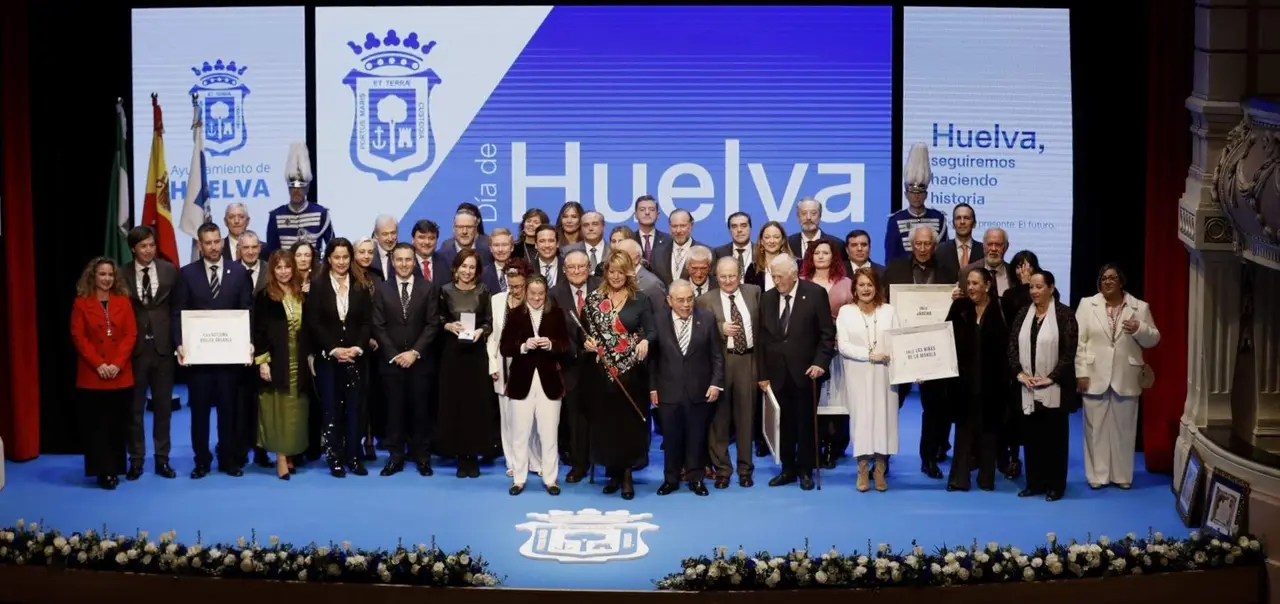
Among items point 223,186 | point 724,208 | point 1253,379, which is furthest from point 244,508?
point 1253,379

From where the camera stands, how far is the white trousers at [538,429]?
35.7 feet

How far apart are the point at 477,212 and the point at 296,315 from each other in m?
1.49

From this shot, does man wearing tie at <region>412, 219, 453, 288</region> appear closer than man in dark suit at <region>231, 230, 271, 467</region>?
No

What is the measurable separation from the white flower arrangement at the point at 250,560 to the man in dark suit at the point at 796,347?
99.1 inches

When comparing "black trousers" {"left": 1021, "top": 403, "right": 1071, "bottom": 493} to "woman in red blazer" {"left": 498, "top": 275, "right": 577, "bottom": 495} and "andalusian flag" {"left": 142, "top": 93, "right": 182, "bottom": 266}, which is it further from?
"andalusian flag" {"left": 142, "top": 93, "right": 182, "bottom": 266}

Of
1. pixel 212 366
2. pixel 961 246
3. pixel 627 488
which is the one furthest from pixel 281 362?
pixel 961 246

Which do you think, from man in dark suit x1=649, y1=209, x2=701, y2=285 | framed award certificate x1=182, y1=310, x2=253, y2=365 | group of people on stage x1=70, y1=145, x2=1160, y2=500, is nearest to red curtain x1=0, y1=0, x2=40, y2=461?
group of people on stage x1=70, y1=145, x2=1160, y2=500

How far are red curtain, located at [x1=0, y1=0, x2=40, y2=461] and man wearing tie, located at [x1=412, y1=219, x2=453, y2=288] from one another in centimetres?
254

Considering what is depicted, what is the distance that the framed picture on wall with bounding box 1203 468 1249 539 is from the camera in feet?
31.2

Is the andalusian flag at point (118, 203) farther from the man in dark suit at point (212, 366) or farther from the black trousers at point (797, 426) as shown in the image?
the black trousers at point (797, 426)

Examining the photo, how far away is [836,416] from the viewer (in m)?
11.6

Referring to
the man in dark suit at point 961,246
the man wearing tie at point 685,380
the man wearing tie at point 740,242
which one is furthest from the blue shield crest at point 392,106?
the man in dark suit at point 961,246

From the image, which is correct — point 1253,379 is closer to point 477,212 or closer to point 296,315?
point 477,212

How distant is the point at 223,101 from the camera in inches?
527
